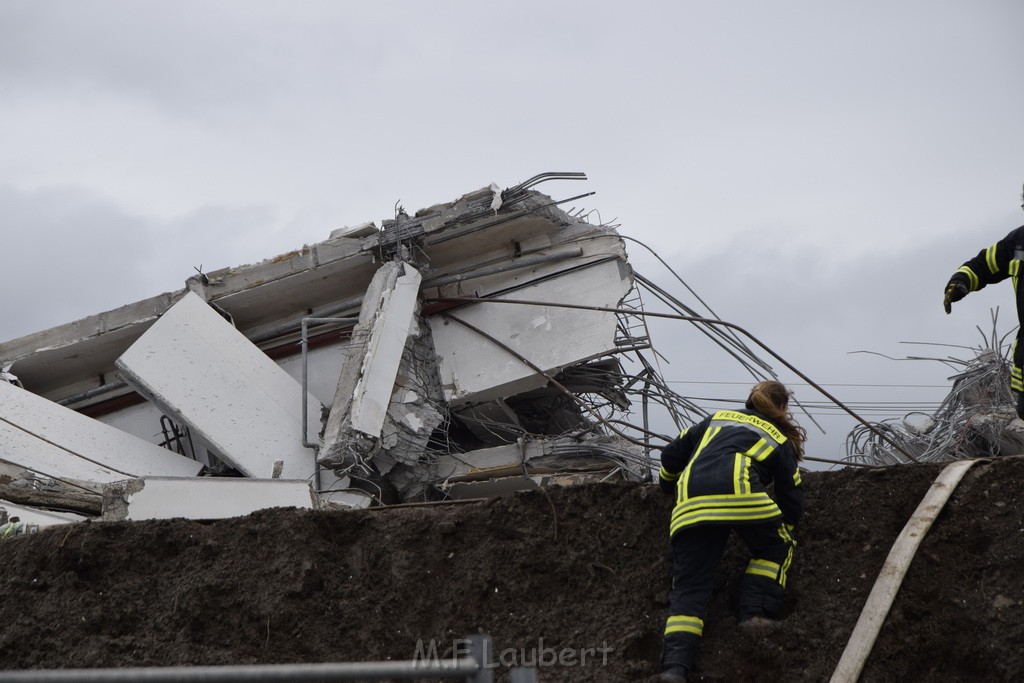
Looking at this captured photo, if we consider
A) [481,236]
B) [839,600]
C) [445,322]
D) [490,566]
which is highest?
[481,236]

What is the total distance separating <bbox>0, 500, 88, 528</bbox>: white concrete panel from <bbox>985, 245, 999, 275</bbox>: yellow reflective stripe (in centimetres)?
562

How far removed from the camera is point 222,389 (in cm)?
867

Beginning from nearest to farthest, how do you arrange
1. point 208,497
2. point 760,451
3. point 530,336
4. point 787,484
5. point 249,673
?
point 249,673 → point 760,451 → point 787,484 → point 208,497 → point 530,336

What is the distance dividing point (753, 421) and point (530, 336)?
5.07 m

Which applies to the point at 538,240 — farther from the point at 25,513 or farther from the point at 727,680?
the point at 727,680

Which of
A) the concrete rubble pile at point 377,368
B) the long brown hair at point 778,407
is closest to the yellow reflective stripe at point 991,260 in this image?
the long brown hair at point 778,407

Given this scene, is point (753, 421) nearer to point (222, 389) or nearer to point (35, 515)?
point (35, 515)

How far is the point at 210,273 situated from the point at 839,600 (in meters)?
7.09

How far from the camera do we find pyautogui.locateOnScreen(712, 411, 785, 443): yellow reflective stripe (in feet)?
14.0

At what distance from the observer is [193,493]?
21.0 feet

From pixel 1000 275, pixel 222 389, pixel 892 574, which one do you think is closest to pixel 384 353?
pixel 222 389

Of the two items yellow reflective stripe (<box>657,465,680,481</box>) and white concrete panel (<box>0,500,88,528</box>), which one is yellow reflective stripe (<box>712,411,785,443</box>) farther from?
white concrete panel (<box>0,500,88,528</box>)

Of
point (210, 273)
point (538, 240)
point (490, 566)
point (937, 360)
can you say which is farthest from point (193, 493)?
point (937, 360)

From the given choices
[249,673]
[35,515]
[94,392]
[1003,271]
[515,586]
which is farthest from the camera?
[94,392]
